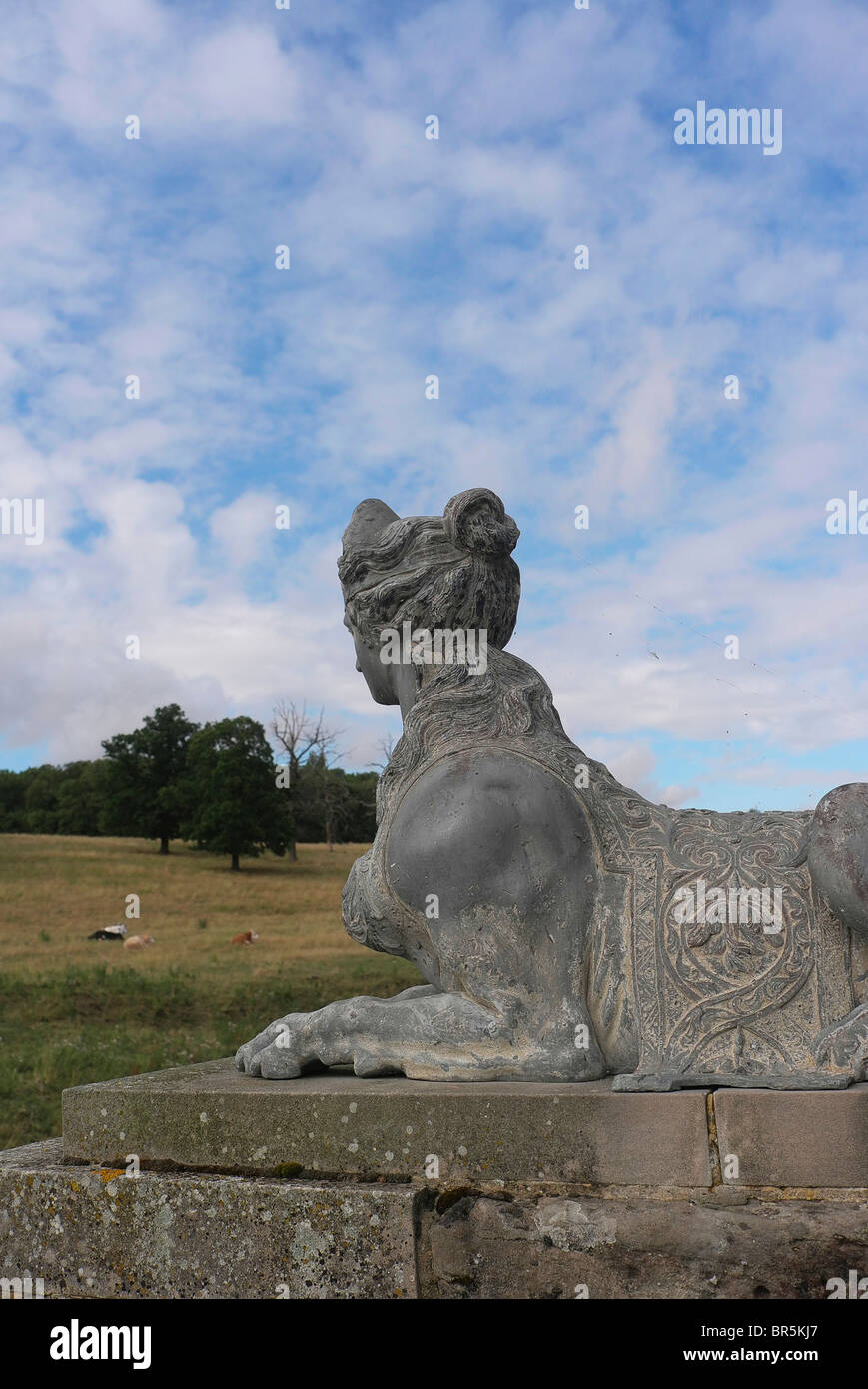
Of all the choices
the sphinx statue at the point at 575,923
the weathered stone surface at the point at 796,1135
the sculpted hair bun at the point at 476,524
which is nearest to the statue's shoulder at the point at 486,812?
the sphinx statue at the point at 575,923

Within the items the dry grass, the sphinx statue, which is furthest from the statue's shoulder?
the dry grass

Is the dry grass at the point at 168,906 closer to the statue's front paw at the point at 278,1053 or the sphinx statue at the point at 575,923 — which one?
the statue's front paw at the point at 278,1053

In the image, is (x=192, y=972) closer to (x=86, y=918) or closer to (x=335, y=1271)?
(x=86, y=918)

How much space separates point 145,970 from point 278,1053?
1522 cm

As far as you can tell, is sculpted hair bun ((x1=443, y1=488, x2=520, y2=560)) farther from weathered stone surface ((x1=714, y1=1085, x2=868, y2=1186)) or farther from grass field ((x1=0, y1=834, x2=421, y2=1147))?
grass field ((x1=0, y1=834, x2=421, y2=1147))

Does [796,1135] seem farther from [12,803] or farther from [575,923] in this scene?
[12,803]

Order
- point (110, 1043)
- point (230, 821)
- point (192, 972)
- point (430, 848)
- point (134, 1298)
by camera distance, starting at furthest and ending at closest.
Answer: point (230, 821) → point (192, 972) → point (110, 1043) → point (430, 848) → point (134, 1298)

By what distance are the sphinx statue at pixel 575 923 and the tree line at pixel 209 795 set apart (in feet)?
99.2

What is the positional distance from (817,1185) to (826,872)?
984mm

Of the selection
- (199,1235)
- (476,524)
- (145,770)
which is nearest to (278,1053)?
(199,1235)

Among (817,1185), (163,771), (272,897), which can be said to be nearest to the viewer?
(817,1185)

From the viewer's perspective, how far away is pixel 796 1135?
3.44 meters
